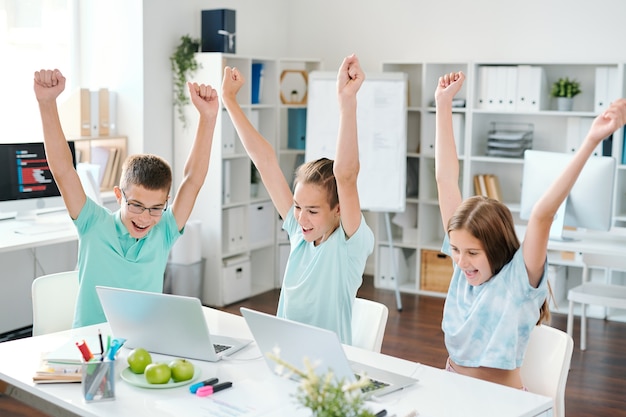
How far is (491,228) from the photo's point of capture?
93.7 inches

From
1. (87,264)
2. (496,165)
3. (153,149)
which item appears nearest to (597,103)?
(496,165)

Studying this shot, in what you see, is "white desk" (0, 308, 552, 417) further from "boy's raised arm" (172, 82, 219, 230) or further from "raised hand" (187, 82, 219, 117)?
"raised hand" (187, 82, 219, 117)

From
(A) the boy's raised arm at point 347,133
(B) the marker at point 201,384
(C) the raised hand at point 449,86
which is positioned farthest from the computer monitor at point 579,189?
(B) the marker at point 201,384

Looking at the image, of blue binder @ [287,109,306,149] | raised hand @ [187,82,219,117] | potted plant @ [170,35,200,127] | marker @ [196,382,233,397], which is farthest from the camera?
blue binder @ [287,109,306,149]

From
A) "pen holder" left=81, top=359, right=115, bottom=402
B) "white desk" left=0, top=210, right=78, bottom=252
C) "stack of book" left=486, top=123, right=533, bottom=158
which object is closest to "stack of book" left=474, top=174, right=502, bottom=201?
"stack of book" left=486, top=123, right=533, bottom=158

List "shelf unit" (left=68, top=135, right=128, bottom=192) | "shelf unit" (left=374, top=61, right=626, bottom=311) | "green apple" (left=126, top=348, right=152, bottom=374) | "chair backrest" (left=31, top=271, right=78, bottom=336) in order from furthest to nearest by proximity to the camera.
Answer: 1. "shelf unit" (left=374, top=61, right=626, bottom=311)
2. "shelf unit" (left=68, top=135, right=128, bottom=192)
3. "chair backrest" (left=31, top=271, right=78, bottom=336)
4. "green apple" (left=126, top=348, right=152, bottom=374)

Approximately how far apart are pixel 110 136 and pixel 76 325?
2.95 metres

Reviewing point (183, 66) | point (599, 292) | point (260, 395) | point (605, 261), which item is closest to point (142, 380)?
point (260, 395)

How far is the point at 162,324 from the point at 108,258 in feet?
1.67

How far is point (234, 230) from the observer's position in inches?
236

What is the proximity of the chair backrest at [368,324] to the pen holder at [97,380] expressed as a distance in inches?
37.0

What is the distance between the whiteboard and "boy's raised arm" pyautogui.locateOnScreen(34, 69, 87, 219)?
3.31 m

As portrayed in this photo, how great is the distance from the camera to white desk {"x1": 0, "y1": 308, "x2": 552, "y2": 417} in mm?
1991

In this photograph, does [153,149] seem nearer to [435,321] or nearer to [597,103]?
[435,321]
